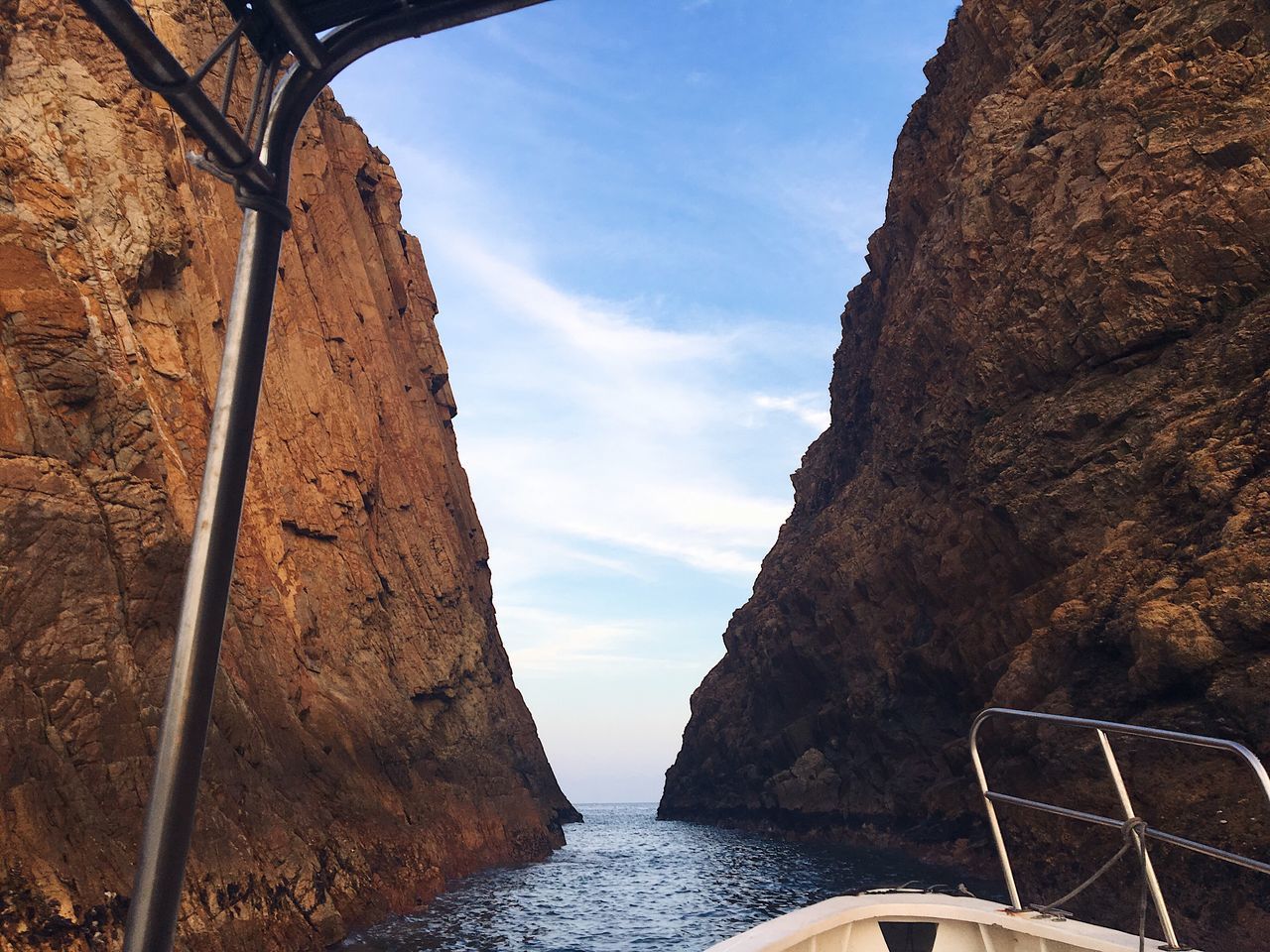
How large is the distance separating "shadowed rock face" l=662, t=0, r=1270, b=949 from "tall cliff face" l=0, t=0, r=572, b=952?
14.0m

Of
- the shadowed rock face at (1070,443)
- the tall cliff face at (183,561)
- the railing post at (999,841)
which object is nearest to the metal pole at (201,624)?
the railing post at (999,841)

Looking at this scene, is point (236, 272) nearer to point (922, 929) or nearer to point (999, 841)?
point (922, 929)

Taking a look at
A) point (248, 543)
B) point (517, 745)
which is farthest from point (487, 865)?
point (248, 543)

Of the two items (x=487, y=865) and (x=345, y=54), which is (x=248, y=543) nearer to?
(x=487, y=865)

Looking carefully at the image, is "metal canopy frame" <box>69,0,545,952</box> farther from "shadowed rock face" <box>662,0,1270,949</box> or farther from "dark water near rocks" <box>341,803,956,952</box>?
"dark water near rocks" <box>341,803,956,952</box>

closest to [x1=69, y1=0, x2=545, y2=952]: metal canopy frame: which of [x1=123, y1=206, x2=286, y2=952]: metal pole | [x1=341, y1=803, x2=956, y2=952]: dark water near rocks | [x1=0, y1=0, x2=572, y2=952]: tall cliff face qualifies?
[x1=123, y1=206, x2=286, y2=952]: metal pole

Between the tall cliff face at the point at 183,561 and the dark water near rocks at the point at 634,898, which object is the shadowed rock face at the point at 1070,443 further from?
the tall cliff face at the point at 183,561

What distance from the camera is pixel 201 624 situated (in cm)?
198

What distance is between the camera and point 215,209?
2516 centimetres

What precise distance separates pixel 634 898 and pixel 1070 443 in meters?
18.8

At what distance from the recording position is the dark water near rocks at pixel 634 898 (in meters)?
17.4

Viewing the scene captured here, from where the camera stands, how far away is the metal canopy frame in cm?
190

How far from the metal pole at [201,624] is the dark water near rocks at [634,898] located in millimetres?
13117

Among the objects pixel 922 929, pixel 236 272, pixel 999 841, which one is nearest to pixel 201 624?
pixel 236 272
